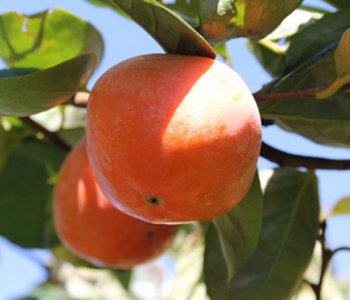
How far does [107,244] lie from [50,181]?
378 millimetres

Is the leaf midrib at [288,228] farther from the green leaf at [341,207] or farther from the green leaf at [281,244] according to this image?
the green leaf at [341,207]

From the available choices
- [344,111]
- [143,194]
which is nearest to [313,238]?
[344,111]

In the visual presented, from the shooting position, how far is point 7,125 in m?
1.75

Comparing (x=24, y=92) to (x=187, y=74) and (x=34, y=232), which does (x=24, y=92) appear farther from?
(x=34, y=232)

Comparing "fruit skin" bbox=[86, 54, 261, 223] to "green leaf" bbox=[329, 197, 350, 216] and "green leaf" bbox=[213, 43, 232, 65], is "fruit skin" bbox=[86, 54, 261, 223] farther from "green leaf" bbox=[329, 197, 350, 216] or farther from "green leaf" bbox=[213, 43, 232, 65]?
"green leaf" bbox=[329, 197, 350, 216]

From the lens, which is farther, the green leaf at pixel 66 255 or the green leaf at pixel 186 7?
the green leaf at pixel 66 255

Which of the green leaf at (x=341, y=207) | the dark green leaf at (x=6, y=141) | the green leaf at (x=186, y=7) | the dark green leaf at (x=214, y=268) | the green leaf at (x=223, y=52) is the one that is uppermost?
the green leaf at (x=186, y=7)

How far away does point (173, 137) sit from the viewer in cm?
92

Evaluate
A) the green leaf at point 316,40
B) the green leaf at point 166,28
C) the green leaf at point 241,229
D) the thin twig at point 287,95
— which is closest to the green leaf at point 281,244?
the green leaf at point 241,229

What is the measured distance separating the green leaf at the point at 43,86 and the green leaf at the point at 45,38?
0.30m

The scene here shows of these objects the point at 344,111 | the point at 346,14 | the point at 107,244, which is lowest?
the point at 107,244

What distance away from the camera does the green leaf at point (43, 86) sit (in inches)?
43.6

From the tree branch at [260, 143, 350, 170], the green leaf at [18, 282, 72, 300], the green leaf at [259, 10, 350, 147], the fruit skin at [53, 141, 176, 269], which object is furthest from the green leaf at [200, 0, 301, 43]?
the green leaf at [18, 282, 72, 300]

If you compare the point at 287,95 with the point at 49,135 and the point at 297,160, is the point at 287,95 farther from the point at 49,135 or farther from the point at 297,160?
the point at 49,135
